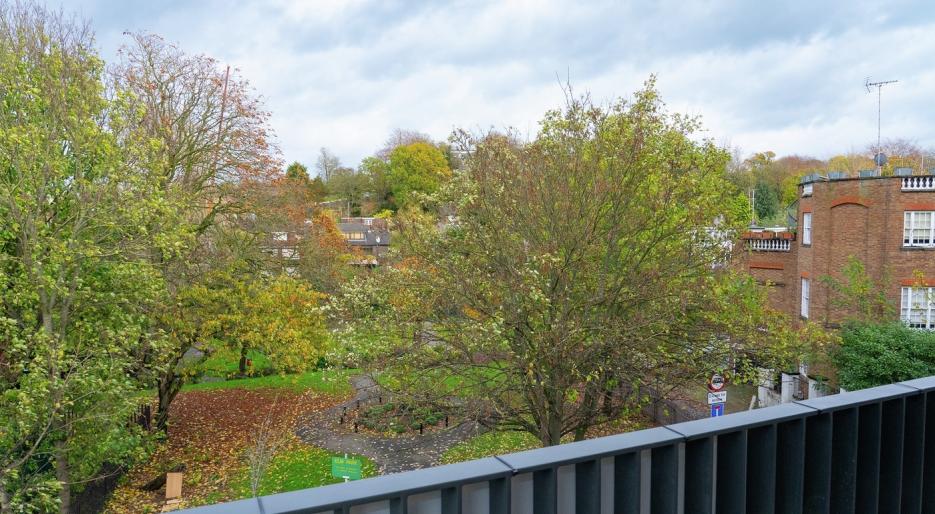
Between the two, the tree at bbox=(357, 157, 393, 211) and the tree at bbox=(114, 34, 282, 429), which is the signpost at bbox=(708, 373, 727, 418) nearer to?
the tree at bbox=(114, 34, 282, 429)

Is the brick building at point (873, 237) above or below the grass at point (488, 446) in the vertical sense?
above

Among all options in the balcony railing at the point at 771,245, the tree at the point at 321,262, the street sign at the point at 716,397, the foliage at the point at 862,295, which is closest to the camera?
the street sign at the point at 716,397

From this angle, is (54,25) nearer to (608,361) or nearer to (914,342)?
(608,361)

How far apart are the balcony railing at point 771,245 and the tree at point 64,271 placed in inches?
827

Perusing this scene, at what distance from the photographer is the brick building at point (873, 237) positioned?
18.5 metres

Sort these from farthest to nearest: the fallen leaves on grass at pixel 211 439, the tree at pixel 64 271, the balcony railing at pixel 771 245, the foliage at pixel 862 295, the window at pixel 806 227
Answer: the balcony railing at pixel 771 245, the window at pixel 806 227, the foliage at pixel 862 295, the fallen leaves on grass at pixel 211 439, the tree at pixel 64 271

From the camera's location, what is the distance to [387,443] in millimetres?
18859

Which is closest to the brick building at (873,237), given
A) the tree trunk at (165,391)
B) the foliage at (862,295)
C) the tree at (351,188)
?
the foliage at (862,295)

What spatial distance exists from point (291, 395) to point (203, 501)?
34.6 ft

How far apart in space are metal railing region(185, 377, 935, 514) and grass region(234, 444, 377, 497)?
1309cm

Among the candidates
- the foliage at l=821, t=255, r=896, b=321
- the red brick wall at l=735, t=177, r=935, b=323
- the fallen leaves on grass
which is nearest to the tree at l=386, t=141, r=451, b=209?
the fallen leaves on grass

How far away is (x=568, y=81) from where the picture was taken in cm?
1211

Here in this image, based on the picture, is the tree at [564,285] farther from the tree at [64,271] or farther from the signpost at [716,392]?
the tree at [64,271]

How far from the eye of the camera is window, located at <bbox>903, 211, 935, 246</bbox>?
60.4 ft
